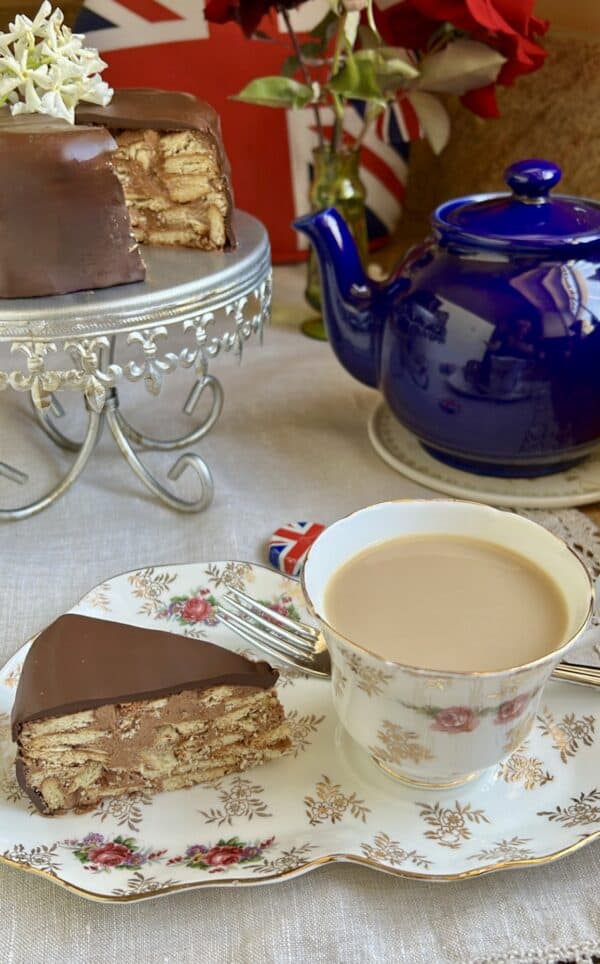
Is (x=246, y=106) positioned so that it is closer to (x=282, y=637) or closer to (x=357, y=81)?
(x=357, y=81)

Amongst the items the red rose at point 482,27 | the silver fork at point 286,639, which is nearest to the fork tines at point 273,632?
the silver fork at point 286,639

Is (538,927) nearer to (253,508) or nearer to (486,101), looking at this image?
(253,508)

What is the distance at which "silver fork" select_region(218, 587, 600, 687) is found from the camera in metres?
0.66

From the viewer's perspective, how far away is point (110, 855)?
552 mm

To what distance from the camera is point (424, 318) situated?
863mm

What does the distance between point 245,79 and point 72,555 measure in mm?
728

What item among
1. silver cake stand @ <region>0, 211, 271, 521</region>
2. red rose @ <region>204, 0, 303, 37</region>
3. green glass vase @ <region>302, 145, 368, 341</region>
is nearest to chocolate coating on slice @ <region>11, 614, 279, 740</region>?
silver cake stand @ <region>0, 211, 271, 521</region>

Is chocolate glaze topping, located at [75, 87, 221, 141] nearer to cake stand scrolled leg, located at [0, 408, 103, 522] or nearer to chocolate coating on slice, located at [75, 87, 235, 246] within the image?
chocolate coating on slice, located at [75, 87, 235, 246]

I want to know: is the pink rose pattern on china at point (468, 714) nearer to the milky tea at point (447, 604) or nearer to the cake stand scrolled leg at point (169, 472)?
the milky tea at point (447, 604)

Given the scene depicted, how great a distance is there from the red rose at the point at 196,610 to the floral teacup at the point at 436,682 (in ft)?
0.49

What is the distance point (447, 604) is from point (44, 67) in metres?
0.55

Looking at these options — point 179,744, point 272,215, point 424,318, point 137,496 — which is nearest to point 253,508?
point 137,496

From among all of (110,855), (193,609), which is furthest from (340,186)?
(110,855)

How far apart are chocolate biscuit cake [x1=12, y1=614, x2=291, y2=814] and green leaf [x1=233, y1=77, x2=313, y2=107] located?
2.22 ft
